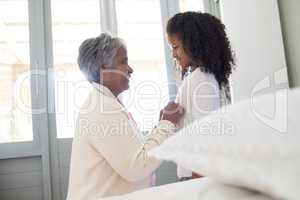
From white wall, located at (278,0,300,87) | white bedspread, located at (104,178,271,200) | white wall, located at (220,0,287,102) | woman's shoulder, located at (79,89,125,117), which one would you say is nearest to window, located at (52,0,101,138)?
white wall, located at (220,0,287,102)

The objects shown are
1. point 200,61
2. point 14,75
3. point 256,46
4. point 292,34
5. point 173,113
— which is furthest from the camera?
point 14,75

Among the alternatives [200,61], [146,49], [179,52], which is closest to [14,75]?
[146,49]

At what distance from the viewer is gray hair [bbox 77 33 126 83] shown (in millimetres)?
1179

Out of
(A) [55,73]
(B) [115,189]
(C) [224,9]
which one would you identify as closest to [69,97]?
(A) [55,73]

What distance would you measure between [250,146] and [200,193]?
0.37 feet

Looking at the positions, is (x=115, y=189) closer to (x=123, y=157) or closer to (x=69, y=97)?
(x=123, y=157)

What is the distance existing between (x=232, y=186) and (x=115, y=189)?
70 centimetres

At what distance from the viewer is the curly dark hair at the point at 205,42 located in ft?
4.06

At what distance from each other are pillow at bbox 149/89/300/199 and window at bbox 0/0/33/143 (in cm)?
199

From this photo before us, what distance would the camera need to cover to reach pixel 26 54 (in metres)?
2.31

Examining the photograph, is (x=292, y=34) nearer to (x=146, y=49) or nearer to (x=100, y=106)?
(x=100, y=106)

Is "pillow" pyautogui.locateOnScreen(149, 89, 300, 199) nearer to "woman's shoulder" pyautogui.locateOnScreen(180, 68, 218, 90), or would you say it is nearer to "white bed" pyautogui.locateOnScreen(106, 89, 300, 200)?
"white bed" pyautogui.locateOnScreen(106, 89, 300, 200)

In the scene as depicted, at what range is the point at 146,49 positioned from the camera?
8.14ft

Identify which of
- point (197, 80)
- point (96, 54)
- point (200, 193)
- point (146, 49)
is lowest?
point (200, 193)
